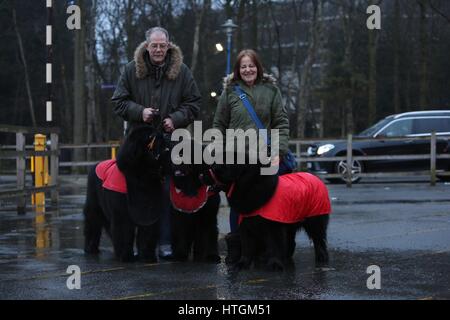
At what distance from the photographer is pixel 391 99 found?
46125 millimetres

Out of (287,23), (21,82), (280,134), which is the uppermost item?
(287,23)

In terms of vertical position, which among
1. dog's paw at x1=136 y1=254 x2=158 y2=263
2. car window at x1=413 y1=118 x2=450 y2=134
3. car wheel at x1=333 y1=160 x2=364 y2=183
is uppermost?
car window at x1=413 y1=118 x2=450 y2=134

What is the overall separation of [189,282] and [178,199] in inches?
44.2

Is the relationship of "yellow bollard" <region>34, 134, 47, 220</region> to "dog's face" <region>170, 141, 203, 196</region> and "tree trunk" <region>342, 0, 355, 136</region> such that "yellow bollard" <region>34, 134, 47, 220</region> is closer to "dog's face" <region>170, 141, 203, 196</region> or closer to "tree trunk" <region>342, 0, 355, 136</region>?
"dog's face" <region>170, 141, 203, 196</region>

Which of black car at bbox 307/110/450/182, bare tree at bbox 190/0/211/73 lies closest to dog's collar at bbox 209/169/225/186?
black car at bbox 307/110/450/182

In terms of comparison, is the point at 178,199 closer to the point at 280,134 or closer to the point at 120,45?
the point at 280,134

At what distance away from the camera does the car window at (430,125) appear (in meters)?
21.0

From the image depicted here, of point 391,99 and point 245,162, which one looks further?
point 391,99

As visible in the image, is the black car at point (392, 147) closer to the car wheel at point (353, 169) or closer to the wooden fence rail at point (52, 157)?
the car wheel at point (353, 169)

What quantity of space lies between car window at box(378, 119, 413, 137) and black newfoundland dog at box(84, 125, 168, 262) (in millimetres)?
14738

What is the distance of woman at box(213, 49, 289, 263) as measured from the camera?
22.8 ft

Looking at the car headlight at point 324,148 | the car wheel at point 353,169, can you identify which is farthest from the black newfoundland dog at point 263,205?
the car headlight at point 324,148
